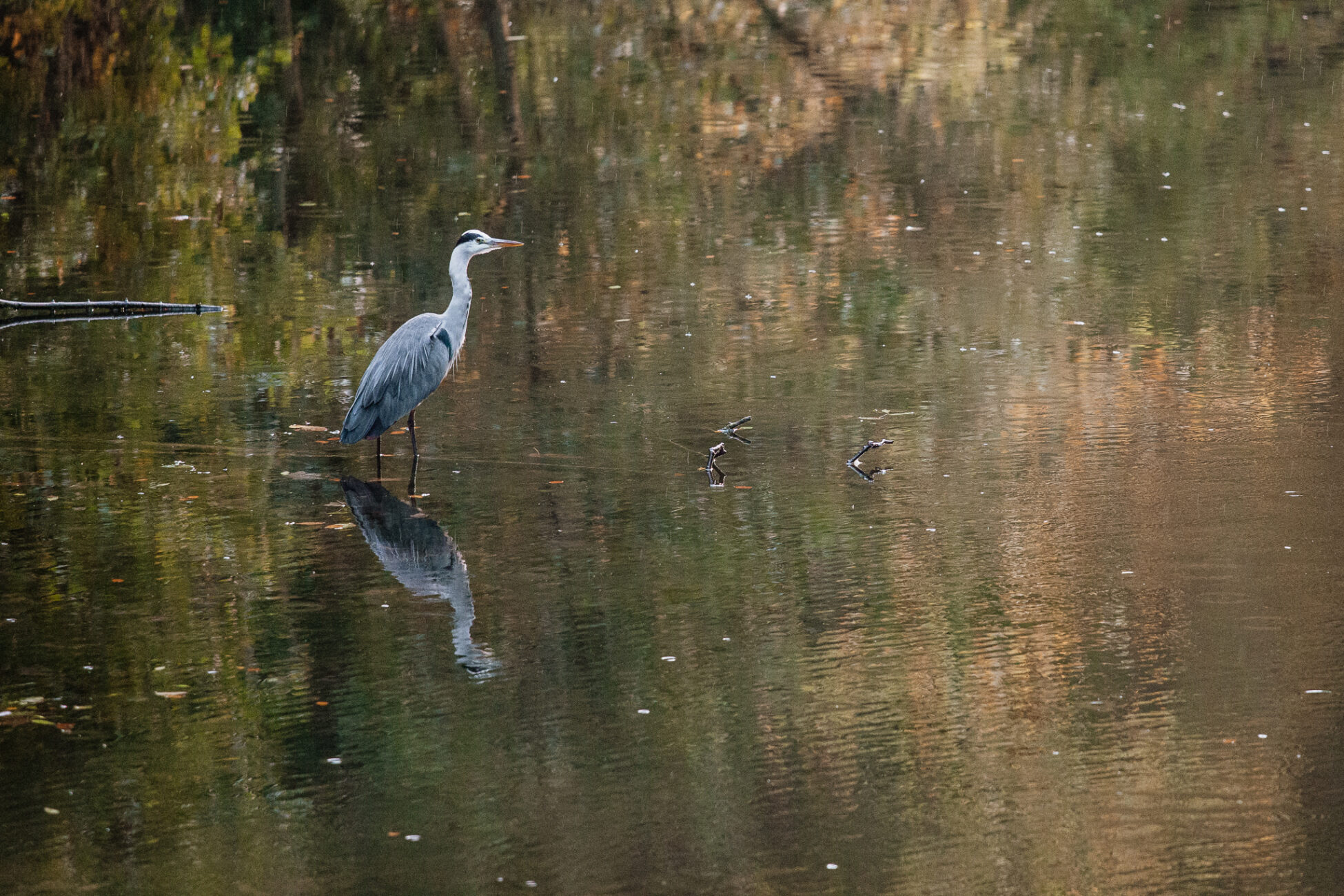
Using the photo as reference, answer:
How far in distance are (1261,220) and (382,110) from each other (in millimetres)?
10203

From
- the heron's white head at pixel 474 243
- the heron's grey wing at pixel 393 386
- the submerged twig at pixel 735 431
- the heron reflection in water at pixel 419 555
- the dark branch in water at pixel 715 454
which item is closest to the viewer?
the heron reflection in water at pixel 419 555

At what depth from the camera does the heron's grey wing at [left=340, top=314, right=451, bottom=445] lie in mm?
9492

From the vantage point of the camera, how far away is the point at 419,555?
27.2 ft

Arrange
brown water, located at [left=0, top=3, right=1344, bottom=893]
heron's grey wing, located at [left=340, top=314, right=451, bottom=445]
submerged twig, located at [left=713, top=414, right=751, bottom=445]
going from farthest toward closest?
1. submerged twig, located at [left=713, top=414, right=751, bottom=445]
2. heron's grey wing, located at [left=340, top=314, right=451, bottom=445]
3. brown water, located at [left=0, top=3, right=1344, bottom=893]

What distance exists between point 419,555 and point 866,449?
235cm

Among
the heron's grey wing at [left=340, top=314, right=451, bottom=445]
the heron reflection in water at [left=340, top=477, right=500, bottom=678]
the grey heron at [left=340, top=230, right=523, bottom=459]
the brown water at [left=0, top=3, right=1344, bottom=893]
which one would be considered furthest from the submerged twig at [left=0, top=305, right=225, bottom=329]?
the heron reflection in water at [left=340, top=477, right=500, bottom=678]

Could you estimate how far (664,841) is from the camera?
18.7 feet

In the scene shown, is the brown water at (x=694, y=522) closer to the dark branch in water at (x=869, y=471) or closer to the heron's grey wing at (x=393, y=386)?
the dark branch in water at (x=869, y=471)

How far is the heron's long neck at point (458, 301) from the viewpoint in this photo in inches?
391

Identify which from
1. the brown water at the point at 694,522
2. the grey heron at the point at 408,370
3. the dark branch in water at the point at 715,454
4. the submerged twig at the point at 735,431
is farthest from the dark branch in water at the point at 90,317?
the dark branch in water at the point at 715,454

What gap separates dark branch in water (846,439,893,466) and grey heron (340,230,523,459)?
2285 millimetres

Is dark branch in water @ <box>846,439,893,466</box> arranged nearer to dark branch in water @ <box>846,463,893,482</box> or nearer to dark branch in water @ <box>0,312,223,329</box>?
dark branch in water @ <box>846,463,893,482</box>

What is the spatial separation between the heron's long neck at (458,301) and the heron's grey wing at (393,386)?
0.23 metres

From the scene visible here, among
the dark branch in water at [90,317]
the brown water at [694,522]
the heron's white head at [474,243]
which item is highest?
the heron's white head at [474,243]
